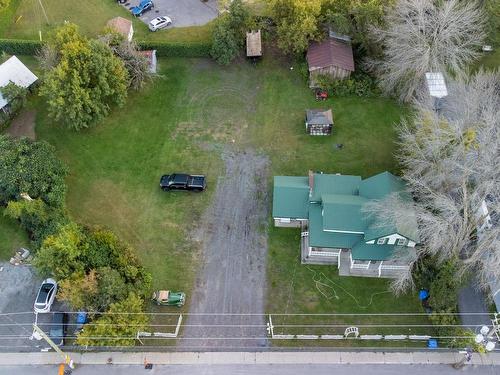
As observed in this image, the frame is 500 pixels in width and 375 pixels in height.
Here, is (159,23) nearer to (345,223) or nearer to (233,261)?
(233,261)

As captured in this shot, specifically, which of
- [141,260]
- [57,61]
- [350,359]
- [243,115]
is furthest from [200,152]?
[350,359]

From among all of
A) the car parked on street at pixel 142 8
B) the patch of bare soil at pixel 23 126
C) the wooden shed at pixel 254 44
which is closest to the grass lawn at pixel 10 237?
the patch of bare soil at pixel 23 126

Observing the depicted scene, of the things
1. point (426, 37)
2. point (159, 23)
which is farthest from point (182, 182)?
point (426, 37)

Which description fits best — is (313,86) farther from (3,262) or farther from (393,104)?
(3,262)

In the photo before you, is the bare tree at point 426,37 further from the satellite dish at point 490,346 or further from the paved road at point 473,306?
the satellite dish at point 490,346

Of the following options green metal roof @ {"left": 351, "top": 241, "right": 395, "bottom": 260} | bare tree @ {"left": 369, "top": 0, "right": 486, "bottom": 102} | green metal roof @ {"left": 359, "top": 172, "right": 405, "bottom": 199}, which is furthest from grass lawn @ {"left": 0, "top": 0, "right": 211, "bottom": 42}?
green metal roof @ {"left": 351, "top": 241, "right": 395, "bottom": 260}
